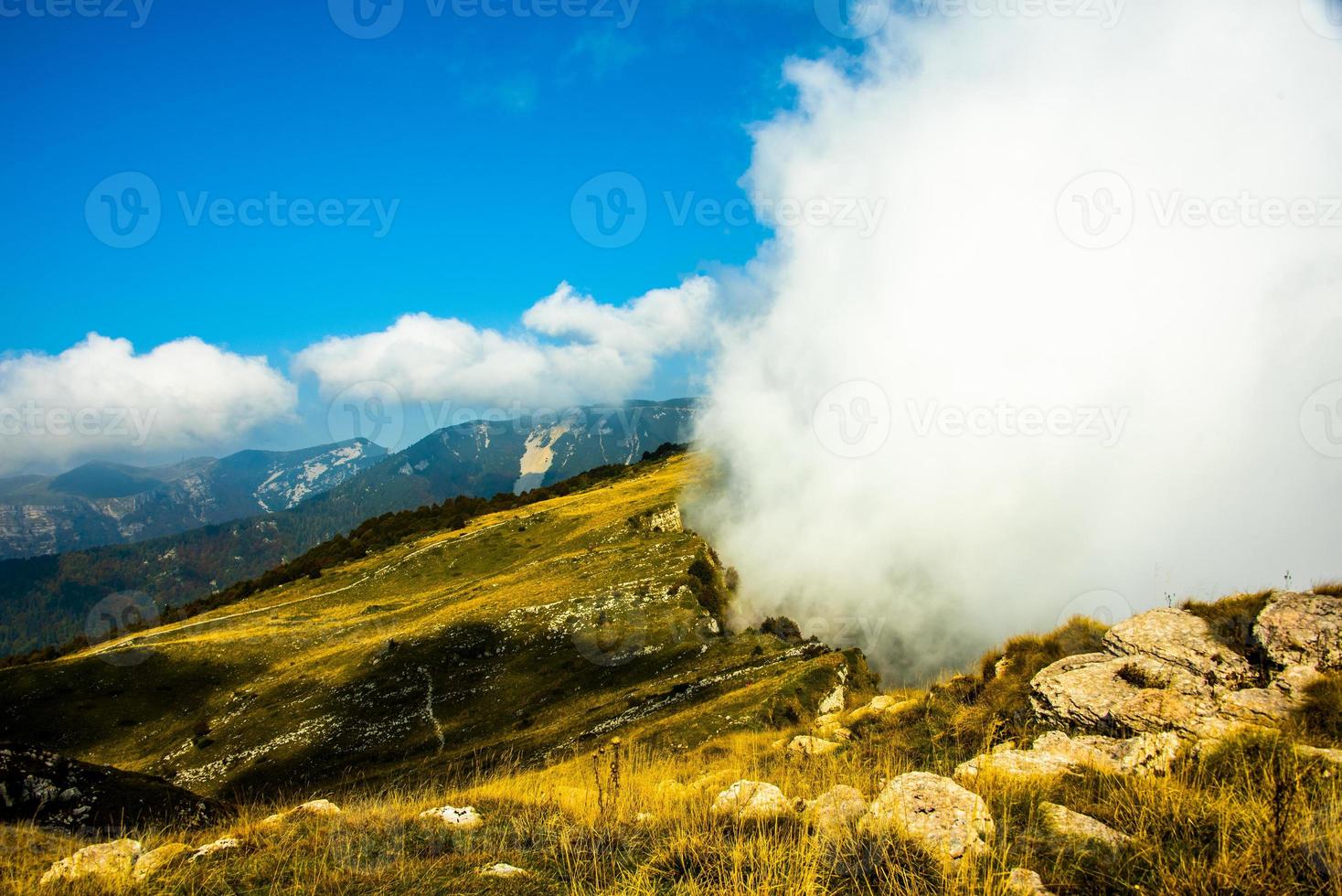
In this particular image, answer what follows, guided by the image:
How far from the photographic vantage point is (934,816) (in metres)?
6.59

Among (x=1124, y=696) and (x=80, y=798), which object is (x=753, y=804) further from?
(x=80, y=798)

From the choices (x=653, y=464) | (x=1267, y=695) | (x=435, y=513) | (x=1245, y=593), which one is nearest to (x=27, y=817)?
(x=1267, y=695)

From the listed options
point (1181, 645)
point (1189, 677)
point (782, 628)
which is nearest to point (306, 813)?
point (1189, 677)

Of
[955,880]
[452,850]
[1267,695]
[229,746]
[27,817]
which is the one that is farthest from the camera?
[229,746]

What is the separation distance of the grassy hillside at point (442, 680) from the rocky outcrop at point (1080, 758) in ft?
65.6

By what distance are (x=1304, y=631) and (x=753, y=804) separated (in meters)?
11.6

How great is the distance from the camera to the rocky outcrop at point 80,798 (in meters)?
10.1

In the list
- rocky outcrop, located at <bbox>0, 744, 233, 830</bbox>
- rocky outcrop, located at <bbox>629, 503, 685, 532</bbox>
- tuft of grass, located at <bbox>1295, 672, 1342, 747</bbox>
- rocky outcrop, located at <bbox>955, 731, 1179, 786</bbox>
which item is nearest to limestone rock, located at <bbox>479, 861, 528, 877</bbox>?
rocky outcrop, located at <bbox>955, 731, 1179, 786</bbox>

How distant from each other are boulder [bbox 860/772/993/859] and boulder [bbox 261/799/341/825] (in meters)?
8.67

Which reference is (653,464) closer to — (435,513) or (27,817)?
(435,513)

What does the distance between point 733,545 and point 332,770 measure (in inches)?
2554

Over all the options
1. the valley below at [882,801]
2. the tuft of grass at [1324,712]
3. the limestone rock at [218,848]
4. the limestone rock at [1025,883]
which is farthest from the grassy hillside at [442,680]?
the limestone rock at [1025,883]

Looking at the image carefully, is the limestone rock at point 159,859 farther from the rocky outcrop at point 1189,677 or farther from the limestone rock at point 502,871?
the rocky outcrop at point 1189,677

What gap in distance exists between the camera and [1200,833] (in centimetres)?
568
